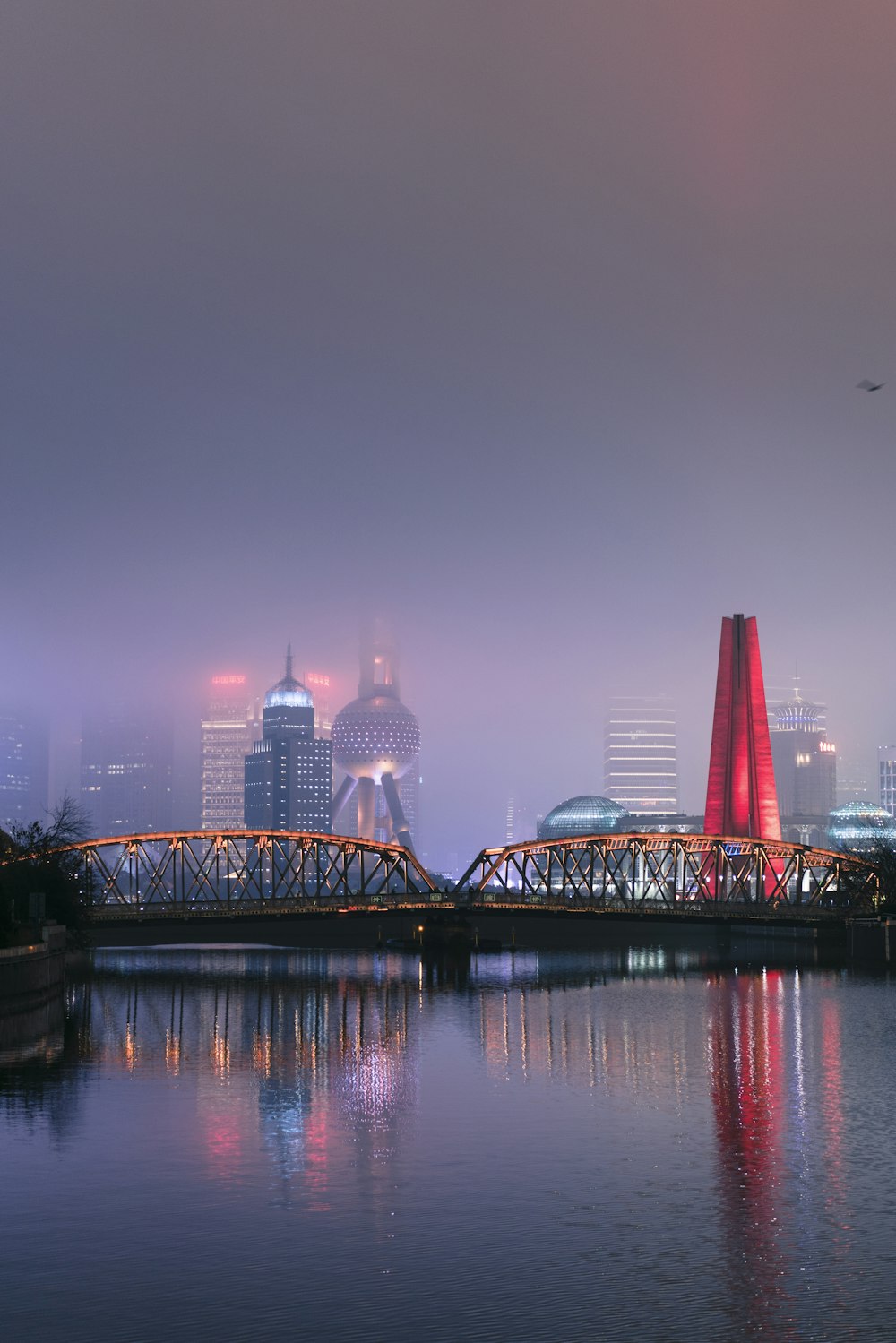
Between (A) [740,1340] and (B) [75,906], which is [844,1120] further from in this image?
(B) [75,906]

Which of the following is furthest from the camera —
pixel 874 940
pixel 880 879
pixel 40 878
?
pixel 880 879

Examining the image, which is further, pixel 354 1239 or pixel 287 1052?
pixel 287 1052

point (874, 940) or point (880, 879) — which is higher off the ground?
point (880, 879)

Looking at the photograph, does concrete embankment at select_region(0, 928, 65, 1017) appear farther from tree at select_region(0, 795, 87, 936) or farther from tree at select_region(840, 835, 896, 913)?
tree at select_region(840, 835, 896, 913)

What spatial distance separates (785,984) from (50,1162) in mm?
72723

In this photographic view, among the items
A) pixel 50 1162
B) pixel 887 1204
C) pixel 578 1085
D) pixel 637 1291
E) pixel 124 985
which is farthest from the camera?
pixel 124 985

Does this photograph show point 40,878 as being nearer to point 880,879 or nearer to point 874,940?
point 874,940

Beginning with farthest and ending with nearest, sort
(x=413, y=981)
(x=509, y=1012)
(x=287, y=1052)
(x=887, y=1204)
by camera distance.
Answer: (x=413, y=981), (x=509, y=1012), (x=287, y=1052), (x=887, y=1204)

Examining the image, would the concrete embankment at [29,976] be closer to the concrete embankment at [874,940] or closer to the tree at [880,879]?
the concrete embankment at [874,940]

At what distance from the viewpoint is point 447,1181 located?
36.2 m

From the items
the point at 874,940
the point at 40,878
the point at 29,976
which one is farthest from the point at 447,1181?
the point at 874,940

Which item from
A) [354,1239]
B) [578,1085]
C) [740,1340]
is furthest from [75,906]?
[740,1340]

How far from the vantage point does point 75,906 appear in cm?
11112

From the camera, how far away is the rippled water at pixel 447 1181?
25688mm
